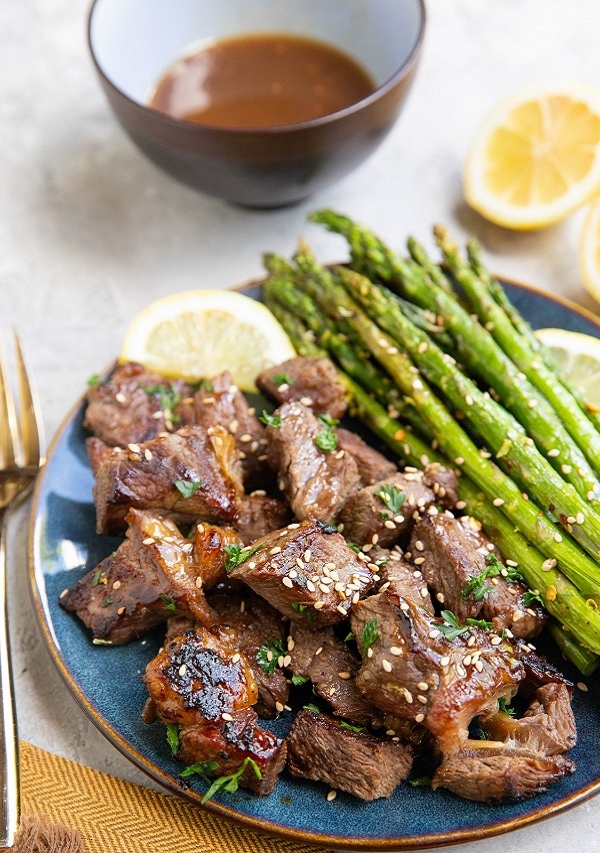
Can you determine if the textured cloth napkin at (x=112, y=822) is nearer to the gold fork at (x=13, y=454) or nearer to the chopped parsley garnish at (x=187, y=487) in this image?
the gold fork at (x=13, y=454)

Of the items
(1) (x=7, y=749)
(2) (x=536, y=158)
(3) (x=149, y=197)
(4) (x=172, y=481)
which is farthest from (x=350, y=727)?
(3) (x=149, y=197)

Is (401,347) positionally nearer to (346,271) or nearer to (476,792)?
(346,271)

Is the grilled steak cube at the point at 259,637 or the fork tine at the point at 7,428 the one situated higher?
the grilled steak cube at the point at 259,637

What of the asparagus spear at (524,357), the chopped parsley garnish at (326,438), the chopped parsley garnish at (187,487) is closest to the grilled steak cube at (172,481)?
the chopped parsley garnish at (187,487)

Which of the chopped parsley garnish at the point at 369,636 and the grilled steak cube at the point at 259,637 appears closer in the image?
the chopped parsley garnish at the point at 369,636

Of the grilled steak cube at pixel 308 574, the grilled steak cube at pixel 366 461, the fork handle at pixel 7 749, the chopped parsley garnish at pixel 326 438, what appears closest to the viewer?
the fork handle at pixel 7 749

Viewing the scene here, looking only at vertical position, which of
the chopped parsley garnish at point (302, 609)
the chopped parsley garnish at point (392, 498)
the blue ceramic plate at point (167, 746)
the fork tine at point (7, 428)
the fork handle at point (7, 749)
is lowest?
the fork tine at point (7, 428)
